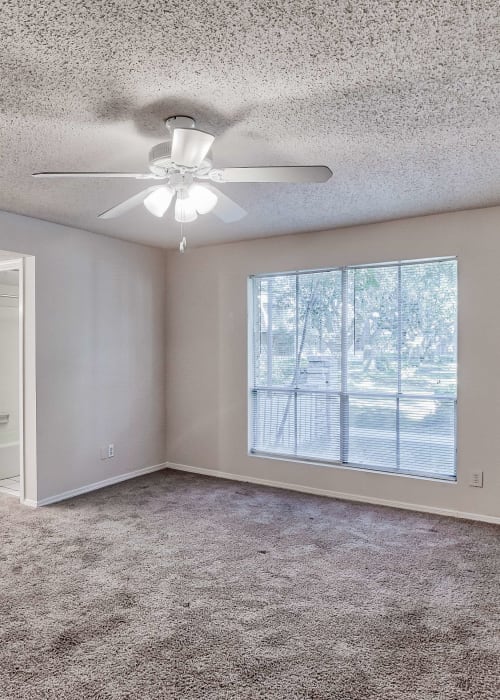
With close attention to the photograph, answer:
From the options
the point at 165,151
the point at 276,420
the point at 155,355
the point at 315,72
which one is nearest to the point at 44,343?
the point at 155,355

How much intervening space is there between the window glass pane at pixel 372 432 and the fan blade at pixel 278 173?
8.53ft

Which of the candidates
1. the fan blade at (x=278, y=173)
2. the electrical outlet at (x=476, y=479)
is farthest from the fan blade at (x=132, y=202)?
the electrical outlet at (x=476, y=479)

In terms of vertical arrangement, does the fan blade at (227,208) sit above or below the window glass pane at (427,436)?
above

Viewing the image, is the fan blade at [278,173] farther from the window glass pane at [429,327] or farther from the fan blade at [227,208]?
the window glass pane at [429,327]

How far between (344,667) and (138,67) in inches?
101

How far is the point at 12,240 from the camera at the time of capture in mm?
4074

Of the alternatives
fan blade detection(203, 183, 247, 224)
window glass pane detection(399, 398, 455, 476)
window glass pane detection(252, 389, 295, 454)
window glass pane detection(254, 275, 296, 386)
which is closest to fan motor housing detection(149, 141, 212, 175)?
fan blade detection(203, 183, 247, 224)

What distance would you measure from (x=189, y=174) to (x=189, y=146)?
1.22ft

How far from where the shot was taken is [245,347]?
510 cm

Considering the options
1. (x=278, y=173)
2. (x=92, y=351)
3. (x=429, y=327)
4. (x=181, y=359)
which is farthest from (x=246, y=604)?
(x=181, y=359)

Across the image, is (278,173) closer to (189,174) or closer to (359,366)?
(189,174)

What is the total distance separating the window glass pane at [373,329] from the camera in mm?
4332

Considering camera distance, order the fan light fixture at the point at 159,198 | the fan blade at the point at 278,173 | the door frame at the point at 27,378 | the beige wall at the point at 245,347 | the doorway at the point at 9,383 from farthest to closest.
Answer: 1. the doorway at the point at 9,383
2. the door frame at the point at 27,378
3. the beige wall at the point at 245,347
4. the fan light fixture at the point at 159,198
5. the fan blade at the point at 278,173

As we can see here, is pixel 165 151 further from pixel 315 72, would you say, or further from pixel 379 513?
pixel 379 513
